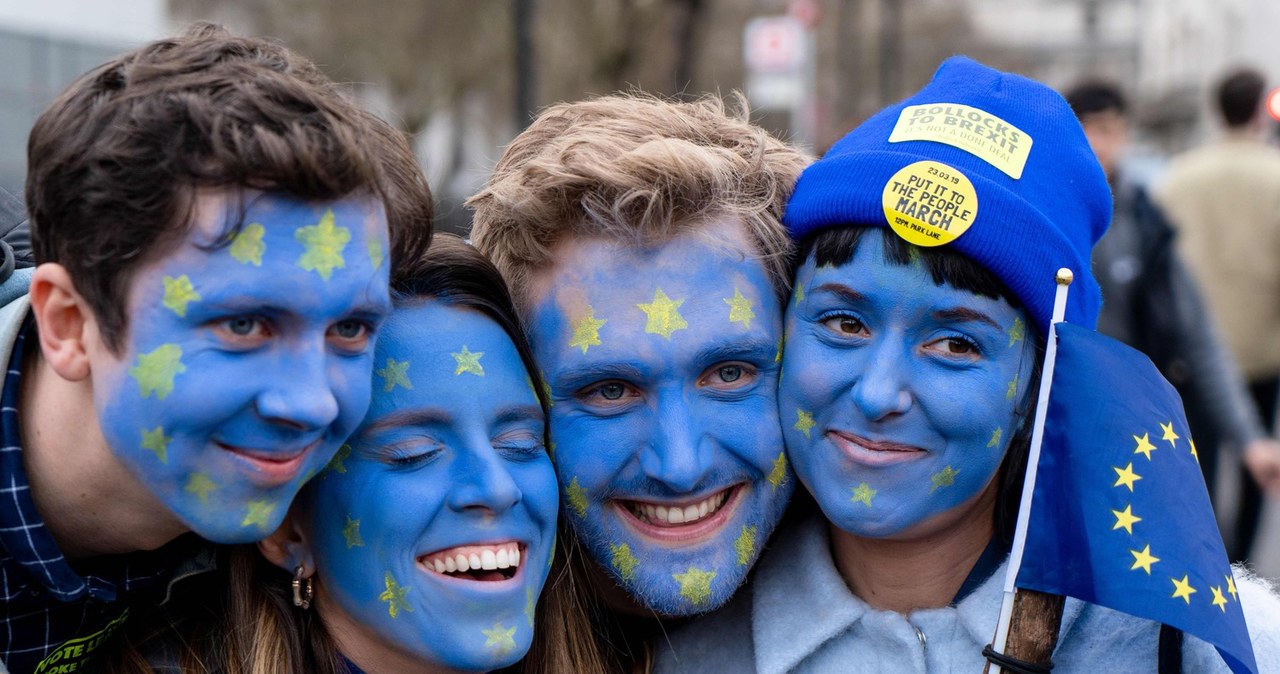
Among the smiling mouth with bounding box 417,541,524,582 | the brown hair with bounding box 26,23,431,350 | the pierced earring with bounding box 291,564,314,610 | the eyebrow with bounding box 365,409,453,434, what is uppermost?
the brown hair with bounding box 26,23,431,350

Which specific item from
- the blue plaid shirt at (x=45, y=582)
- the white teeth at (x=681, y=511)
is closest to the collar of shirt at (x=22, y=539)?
the blue plaid shirt at (x=45, y=582)

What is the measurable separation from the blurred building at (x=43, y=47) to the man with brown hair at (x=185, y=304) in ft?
18.9

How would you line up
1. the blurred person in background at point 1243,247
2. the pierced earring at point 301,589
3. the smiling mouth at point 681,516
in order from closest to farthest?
1. the pierced earring at point 301,589
2. the smiling mouth at point 681,516
3. the blurred person in background at point 1243,247

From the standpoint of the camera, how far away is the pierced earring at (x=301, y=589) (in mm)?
2797

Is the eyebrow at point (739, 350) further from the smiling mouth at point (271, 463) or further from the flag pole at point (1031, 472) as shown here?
the smiling mouth at point (271, 463)

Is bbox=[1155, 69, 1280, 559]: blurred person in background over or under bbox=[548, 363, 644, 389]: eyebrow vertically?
under

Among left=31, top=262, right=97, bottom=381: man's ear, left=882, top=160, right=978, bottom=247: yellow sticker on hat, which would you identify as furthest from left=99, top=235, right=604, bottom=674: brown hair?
left=882, top=160, right=978, bottom=247: yellow sticker on hat

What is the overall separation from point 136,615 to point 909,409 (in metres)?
1.59

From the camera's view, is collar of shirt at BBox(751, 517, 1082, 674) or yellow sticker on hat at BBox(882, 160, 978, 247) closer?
yellow sticker on hat at BBox(882, 160, 978, 247)

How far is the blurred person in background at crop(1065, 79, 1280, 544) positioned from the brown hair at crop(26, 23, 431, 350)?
165 inches

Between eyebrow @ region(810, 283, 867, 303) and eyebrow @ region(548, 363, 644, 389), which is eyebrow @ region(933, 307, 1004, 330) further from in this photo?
eyebrow @ region(548, 363, 644, 389)

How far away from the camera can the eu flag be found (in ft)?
8.45

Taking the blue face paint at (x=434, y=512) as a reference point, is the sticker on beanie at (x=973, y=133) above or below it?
above

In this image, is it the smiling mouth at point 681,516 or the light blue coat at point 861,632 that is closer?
the light blue coat at point 861,632
